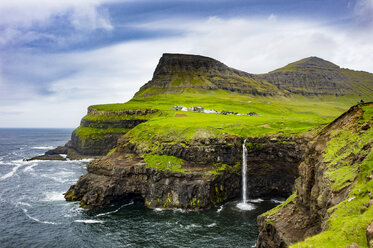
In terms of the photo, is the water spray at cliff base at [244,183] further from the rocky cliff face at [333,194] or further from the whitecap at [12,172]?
the whitecap at [12,172]

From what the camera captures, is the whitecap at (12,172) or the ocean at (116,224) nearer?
the ocean at (116,224)

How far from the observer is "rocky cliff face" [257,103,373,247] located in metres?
14.6

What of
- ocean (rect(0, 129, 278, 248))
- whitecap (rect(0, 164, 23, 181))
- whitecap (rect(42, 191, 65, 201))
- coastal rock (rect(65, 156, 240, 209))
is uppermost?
coastal rock (rect(65, 156, 240, 209))

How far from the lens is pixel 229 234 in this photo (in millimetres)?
46250

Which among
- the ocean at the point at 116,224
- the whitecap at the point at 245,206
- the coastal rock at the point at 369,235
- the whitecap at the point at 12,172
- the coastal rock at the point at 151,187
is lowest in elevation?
the ocean at the point at 116,224

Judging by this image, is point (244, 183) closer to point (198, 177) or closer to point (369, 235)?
point (198, 177)

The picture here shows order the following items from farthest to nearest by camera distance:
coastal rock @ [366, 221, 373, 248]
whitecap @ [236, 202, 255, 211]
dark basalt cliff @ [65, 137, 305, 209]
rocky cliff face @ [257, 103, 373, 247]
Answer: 1. dark basalt cliff @ [65, 137, 305, 209]
2. whitecap @ [236, 202, 255, 211]
3. rocky cliff face @ [257, 103, 373, 247]
4. coastal rock @ [366, 221, 373, 248]

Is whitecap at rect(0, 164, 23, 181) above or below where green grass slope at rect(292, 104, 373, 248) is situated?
below

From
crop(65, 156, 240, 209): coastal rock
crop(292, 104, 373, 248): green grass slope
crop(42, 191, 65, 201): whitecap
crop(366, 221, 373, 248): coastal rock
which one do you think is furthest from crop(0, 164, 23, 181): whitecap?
crop(366, 221, 373, 248): coastal rock

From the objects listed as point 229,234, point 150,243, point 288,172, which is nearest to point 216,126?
point 288,172

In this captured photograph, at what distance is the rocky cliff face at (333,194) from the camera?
14647mm

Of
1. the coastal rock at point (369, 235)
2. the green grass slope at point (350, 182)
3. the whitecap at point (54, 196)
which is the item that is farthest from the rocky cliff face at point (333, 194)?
the whitecap at point (54, 196)

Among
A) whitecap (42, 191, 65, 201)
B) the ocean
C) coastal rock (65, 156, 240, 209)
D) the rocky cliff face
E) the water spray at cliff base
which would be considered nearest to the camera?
the rocky cliff face

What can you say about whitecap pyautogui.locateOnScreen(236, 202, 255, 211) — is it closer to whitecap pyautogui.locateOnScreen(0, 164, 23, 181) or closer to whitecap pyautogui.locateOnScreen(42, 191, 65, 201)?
whitecap pyautogui.locateOnScreen(42, 191, 65, 201)
